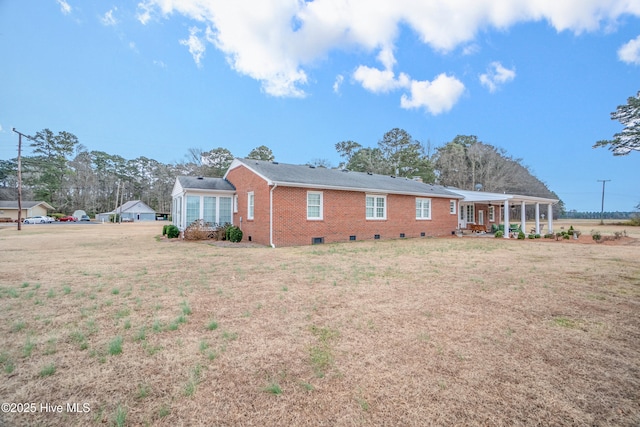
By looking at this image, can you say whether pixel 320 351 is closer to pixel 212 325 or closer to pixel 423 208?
pixel 212 325

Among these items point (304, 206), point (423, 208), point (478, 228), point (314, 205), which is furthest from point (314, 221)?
point (478, 228)

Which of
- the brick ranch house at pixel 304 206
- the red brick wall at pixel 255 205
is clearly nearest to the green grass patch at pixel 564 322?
the brick ranch house at pixel 304 206

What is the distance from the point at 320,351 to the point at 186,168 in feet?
189

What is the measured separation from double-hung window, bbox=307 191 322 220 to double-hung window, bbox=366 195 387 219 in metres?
3.36

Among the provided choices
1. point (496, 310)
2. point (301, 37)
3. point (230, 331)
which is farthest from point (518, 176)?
point (230, 331)

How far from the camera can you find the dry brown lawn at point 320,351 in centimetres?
220

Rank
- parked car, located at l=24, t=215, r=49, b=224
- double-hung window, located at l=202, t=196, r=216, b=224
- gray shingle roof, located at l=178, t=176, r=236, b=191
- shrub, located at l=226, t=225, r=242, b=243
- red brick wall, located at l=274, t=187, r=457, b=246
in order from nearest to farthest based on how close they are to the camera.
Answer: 1. red brick wall, located at l=274, t=187, r=457, b=246
2. shrub, located at l=226, t=225, r=242, b=243
3. gray shingle roof, located at l=178, t=176, r=236, b=191
4. double-hung window, located at l=202, t=196, r=216, b=224
5. parked car, located at l=24, t=215, r=49, b=224

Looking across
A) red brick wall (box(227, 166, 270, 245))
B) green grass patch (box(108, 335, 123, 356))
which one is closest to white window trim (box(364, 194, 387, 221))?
red brick wall (box(227, 166, 270, 245))

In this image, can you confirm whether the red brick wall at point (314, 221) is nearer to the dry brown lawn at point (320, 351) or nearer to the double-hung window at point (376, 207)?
the double-hung window at point (376, 207)

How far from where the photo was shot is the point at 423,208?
1958 cm

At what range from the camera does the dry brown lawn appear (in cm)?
220

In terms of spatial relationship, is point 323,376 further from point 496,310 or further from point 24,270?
point 24,270

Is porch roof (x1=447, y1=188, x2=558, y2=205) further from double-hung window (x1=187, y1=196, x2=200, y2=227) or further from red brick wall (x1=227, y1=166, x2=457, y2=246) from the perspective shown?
double-hung window (x1=187, y1=196, x2=200, y2=227)

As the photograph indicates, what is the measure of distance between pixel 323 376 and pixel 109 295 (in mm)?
4792
